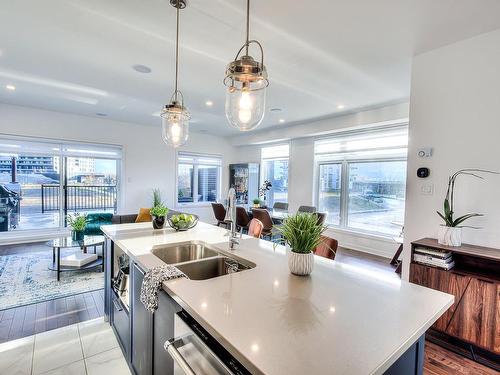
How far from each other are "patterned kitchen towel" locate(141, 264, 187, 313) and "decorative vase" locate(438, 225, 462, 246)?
237cm

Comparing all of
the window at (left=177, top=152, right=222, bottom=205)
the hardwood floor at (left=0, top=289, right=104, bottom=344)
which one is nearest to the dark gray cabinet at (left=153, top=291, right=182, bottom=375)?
the hardwood floor at (left=0, top=289, right=104, bottom=344)

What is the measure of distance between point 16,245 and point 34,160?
5.79ft

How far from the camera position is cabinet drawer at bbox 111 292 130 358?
1.87m

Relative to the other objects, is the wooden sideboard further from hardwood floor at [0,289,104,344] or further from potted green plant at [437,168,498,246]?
hardwood floor at [0,289,104,344]

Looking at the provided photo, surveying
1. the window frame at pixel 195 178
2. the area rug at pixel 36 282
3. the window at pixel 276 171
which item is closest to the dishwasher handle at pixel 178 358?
the area rug at pixel 36 282

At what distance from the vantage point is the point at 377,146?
5.24 metres

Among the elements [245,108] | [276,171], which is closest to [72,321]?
[245,108]

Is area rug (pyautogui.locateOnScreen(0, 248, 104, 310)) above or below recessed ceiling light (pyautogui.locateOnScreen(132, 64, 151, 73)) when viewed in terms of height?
below

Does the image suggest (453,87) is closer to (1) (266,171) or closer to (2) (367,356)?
(2) (367,356)

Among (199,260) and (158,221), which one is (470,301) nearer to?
(199,260)

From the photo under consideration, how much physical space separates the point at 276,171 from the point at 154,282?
6369 mm

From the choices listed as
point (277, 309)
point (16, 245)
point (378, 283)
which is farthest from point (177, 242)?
point (16, 245)

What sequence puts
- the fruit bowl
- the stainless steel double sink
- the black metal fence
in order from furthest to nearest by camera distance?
1. the black metal fence
2. the fruit bowl
3. the stainless steel double sink

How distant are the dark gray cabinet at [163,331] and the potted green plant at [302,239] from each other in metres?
0.63
